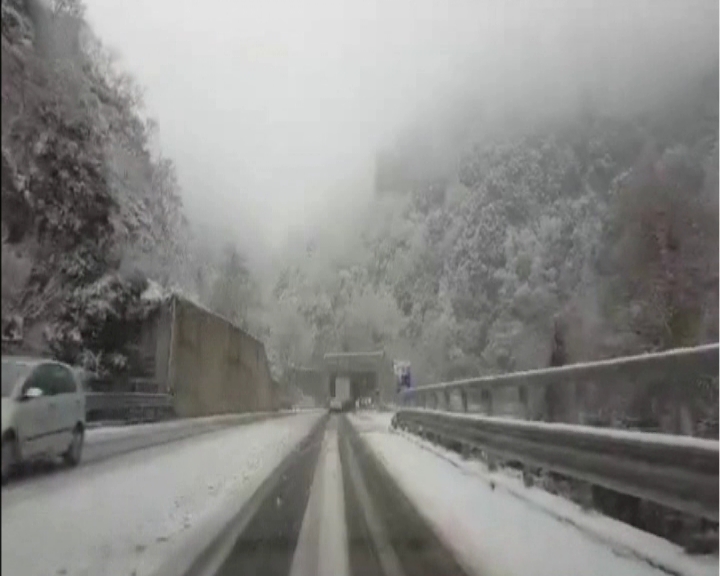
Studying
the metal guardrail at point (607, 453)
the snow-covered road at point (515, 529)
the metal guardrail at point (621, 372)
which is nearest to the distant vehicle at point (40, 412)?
the snow-covered road at point (515, 529)

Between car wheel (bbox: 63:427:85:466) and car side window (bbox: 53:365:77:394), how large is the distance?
106 mm

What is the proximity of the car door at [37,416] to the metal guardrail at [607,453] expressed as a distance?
227 cm

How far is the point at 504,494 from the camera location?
4895 millimetres

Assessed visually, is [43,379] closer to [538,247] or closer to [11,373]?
[11,373]

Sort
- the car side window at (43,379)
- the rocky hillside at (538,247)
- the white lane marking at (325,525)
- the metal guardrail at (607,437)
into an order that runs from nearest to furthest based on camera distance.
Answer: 1. the car side window at (43,379)
2. the rocky hillside at (538,247)
3. the metal guardrail at (607,437)
4. the white lane marking at (325,525)

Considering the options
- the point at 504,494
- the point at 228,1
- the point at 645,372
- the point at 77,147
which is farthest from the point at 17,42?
the point at 504,494

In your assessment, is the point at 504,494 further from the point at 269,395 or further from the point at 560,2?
the point at 560,2

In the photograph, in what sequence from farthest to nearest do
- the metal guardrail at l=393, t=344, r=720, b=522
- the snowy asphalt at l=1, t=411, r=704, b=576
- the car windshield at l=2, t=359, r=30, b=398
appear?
1. the metal guardrail at l=393, t=344, r=720, b=522
2. the snowy asphalt at l=1, t=411, r=704, b=576
3. the car windshield at l=2, t=359, r=30, b=398

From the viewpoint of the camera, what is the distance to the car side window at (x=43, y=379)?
2.21m

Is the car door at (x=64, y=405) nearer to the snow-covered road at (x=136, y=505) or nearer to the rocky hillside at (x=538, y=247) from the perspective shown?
the snow-covered road at (x=136, y=505)

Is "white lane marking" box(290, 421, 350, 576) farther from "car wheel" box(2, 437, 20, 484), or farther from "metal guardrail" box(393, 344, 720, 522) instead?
"car wheel" box(2, 437, 20, 484)

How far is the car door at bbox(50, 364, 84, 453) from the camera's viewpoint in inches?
93.0

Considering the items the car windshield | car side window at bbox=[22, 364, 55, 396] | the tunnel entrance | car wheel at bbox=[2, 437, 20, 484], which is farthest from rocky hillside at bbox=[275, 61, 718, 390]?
car wheel at bbox=[2, 437, 20, 484]

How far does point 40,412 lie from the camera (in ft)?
7.23
